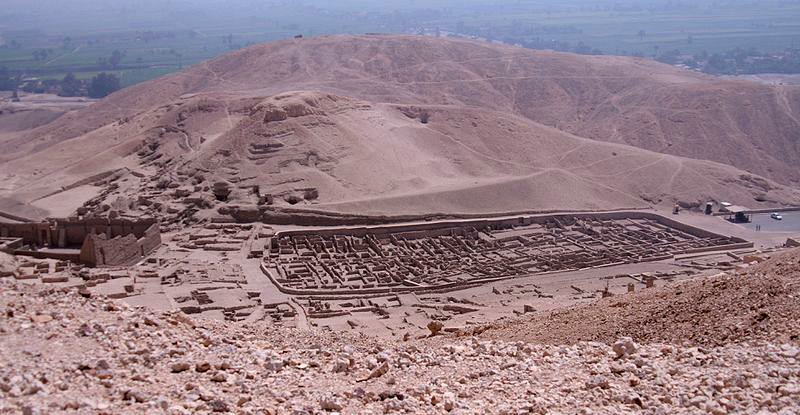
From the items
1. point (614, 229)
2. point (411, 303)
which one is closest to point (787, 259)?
point (411, 303)

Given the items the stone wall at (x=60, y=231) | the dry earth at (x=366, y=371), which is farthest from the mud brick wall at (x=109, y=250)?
the dry earth at (x=366, y=371)

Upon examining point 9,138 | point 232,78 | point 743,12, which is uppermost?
point 743,12

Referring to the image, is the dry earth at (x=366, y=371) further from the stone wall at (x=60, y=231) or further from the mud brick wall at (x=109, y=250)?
the stone wall at (x=60, y=231)

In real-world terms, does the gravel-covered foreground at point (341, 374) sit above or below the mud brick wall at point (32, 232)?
above

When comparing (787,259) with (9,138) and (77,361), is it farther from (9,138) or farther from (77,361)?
(9,138)

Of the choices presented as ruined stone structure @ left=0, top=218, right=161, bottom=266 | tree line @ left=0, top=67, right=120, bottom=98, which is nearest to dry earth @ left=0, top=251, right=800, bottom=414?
ruined stone structure @ left=0, top=218, right=161, bottom=266

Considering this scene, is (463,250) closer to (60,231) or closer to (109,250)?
(109,250)

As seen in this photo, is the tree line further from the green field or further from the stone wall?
the stone wall
